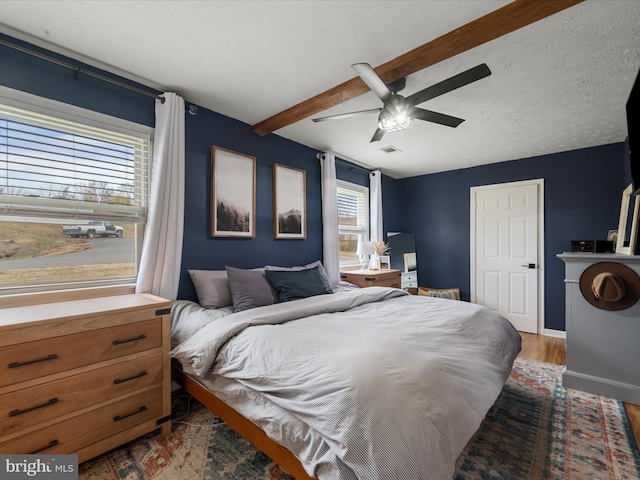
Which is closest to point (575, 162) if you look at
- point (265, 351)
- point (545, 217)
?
point (545, 217)

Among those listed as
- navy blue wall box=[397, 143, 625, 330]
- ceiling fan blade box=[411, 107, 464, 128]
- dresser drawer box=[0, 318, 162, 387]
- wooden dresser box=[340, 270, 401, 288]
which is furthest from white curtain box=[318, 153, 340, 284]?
dresser drawer box=[0, 318, 162, 387]

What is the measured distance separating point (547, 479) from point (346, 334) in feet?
4.14

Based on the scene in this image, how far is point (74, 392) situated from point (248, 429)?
3.06ft

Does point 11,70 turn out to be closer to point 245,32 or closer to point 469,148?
A: point 245,32

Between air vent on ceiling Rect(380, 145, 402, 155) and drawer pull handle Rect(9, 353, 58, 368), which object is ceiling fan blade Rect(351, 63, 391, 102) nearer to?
air vent on ceiling Rect(380, 145, 402, 155)

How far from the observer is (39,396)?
4.80 feet

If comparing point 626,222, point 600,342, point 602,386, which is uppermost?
point 626,222

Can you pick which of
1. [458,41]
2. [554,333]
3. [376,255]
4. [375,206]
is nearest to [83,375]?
[458,41]

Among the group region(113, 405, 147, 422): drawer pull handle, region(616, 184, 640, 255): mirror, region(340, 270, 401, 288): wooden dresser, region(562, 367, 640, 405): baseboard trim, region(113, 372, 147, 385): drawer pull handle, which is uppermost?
region(616, 184, 640, 255): mirror

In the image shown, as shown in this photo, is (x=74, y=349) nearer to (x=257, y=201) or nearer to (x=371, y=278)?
(x=257, y=201)

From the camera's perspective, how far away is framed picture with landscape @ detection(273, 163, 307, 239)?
3463 mm

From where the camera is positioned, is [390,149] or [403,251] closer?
[390,149]

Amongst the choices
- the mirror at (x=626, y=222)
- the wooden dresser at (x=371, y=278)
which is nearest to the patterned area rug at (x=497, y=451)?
the mirror at (x=626, y=222)

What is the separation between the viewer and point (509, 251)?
452 cm
